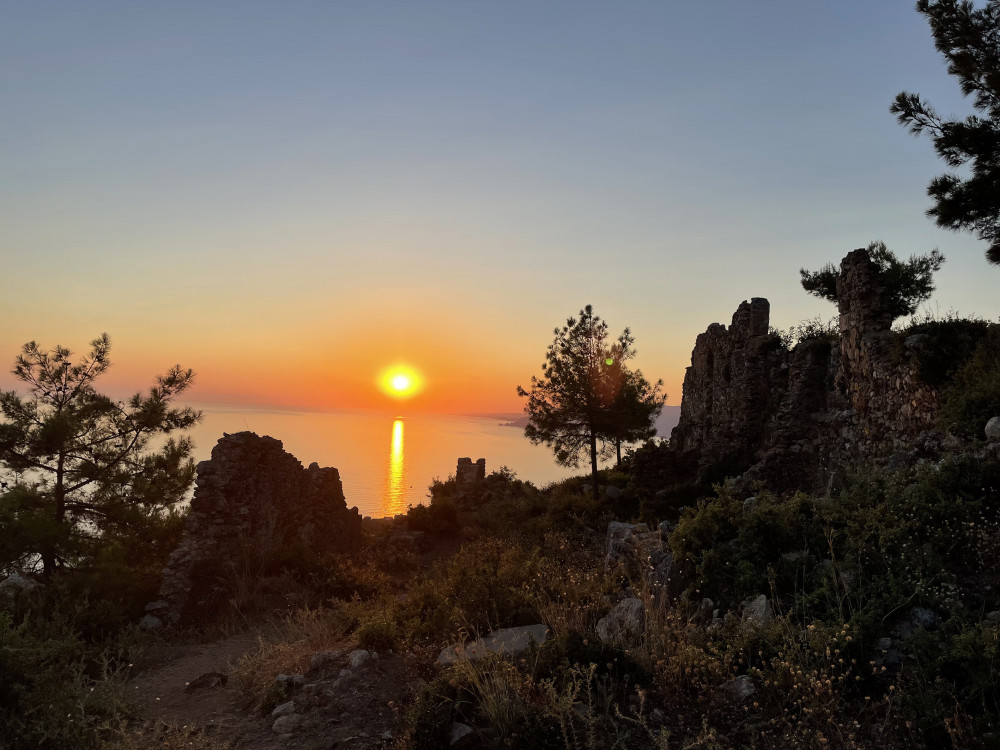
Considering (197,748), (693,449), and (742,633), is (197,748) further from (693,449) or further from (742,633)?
(693,449)

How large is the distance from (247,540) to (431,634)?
7648 millimetres

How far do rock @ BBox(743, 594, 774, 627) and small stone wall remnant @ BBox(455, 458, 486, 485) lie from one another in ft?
73.1

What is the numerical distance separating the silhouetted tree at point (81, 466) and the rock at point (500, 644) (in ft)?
29.0

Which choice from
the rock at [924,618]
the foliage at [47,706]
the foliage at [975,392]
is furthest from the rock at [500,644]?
the foliage at [975,392]

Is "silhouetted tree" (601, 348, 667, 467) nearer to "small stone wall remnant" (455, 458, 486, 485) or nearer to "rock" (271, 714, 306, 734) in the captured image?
"small stone wall remnant" (455, 458, 486, 485)

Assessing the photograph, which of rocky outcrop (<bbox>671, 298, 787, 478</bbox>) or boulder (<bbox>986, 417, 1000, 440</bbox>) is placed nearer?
boulder (<bbox>986, 417, 1000, 440</bbox>)

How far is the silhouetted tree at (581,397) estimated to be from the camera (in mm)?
24219

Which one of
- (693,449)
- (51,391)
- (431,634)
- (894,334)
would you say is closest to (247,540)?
(51,391)

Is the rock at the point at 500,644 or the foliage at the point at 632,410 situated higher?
the foliage at the point at 632,410

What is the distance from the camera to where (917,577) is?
6277 millimetres

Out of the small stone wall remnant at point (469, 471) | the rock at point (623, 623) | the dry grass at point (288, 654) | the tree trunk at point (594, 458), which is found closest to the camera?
the rock at point (623, 623)

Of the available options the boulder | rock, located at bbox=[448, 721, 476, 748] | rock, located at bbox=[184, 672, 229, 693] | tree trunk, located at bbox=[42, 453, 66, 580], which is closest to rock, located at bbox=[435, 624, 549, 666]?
rock, located at bbox=[448, 721, 476, 748]

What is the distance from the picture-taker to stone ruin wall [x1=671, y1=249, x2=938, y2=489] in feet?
43.4

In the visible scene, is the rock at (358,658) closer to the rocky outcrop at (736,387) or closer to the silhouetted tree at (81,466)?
the silhouetted tree at (81,466)
